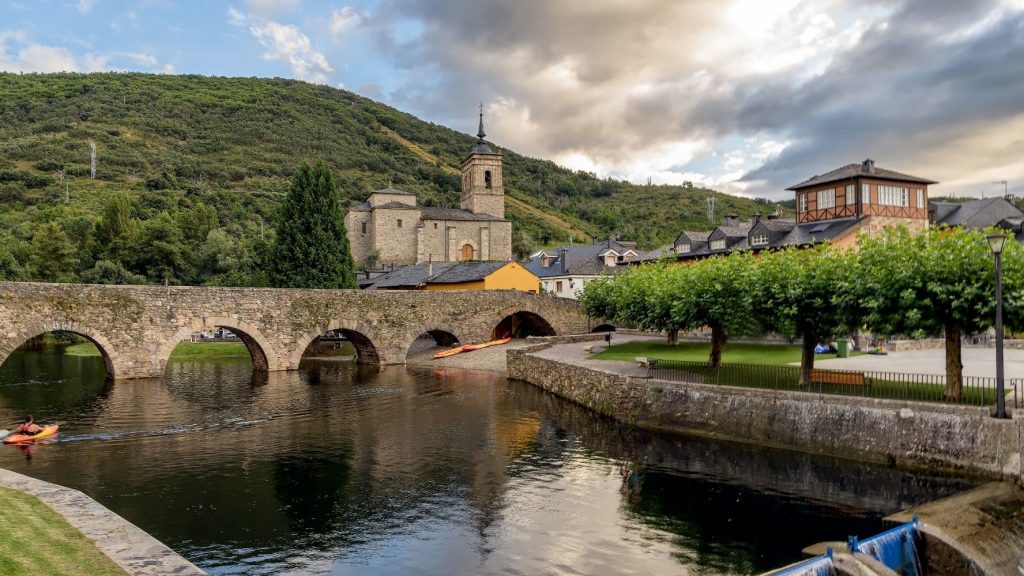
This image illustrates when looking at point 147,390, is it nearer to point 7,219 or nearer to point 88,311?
point 88,311

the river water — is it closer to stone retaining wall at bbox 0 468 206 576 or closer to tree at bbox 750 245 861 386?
stone retaining wall at bbox 0 468 206 576

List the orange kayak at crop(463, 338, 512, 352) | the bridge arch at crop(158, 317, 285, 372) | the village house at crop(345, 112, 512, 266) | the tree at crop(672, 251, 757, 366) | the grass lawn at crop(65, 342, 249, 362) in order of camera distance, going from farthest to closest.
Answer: the village house at crop(345, 112, 512, 266) → the grass lawn at crop(65, 342, 249, 362) → the orange kayak at crop(463, 338, 512, 352) → the bridge arch at crop(158, 317, 285, 372) → the tree at crop(672, 251, 757, 366)

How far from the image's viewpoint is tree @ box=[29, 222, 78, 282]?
65188 millimetres

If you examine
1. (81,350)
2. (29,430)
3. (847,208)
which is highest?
(847,208)

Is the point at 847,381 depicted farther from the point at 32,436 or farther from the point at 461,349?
the point at 461,349

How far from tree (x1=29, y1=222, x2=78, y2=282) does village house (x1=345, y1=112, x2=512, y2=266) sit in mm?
34057

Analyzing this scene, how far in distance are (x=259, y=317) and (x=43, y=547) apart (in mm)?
33012

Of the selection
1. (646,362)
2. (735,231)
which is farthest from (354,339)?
(735,231)

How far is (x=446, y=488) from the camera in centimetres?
1841

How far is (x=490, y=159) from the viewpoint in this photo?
103 meters

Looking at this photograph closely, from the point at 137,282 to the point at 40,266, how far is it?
9195 millimetres

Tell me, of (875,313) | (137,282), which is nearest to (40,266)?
(137,282)

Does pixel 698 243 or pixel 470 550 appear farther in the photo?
pixel 698 243

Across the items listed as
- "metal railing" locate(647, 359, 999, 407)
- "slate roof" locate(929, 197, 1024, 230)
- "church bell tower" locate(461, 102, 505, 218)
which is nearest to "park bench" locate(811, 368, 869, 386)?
"metal railing" locate(647, 359, 999, 407)
